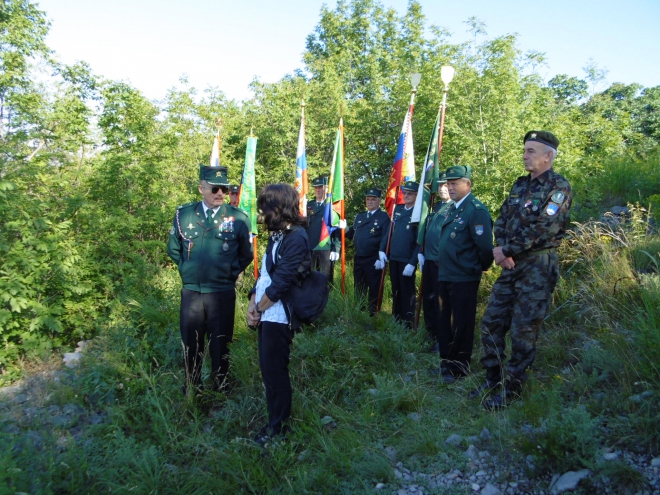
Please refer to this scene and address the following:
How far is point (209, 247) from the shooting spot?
4.36 meters

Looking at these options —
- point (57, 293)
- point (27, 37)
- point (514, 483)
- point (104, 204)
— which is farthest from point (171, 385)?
point (27, 37)

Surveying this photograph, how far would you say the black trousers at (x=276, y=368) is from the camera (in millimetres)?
3463

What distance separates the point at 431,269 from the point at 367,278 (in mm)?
1762

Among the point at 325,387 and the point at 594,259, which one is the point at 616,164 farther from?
the point at 325,387

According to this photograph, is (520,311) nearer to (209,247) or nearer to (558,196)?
(558,196)

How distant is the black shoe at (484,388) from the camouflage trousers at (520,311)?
139 millimetres

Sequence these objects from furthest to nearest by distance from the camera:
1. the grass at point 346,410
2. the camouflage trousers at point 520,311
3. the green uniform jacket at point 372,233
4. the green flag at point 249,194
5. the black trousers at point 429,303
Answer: the green flag at point 249,194 → the green uniform jacket at point 372,233 → the black trousers at point 429,303 → the camouflage trousers at point 520,311 → the grass at point 346,410

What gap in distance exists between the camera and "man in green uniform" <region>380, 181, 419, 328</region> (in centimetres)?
648

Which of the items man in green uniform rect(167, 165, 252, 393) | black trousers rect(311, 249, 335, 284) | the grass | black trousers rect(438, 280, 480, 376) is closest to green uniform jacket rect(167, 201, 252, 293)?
man in green uniform rect(167, 165, 252, 393)

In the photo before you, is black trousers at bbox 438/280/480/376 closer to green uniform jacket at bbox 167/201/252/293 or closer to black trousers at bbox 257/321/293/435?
black trousers at bbox 257/321/293/435

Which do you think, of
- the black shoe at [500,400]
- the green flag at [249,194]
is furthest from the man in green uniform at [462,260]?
the green flag at [249,194]

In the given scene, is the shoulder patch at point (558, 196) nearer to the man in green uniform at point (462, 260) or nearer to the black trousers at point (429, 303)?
the man in green uniform at point (462, 260)

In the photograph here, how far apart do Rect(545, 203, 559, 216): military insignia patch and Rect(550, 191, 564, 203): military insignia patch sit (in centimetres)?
4

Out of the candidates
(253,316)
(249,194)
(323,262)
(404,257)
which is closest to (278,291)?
(253,316)
